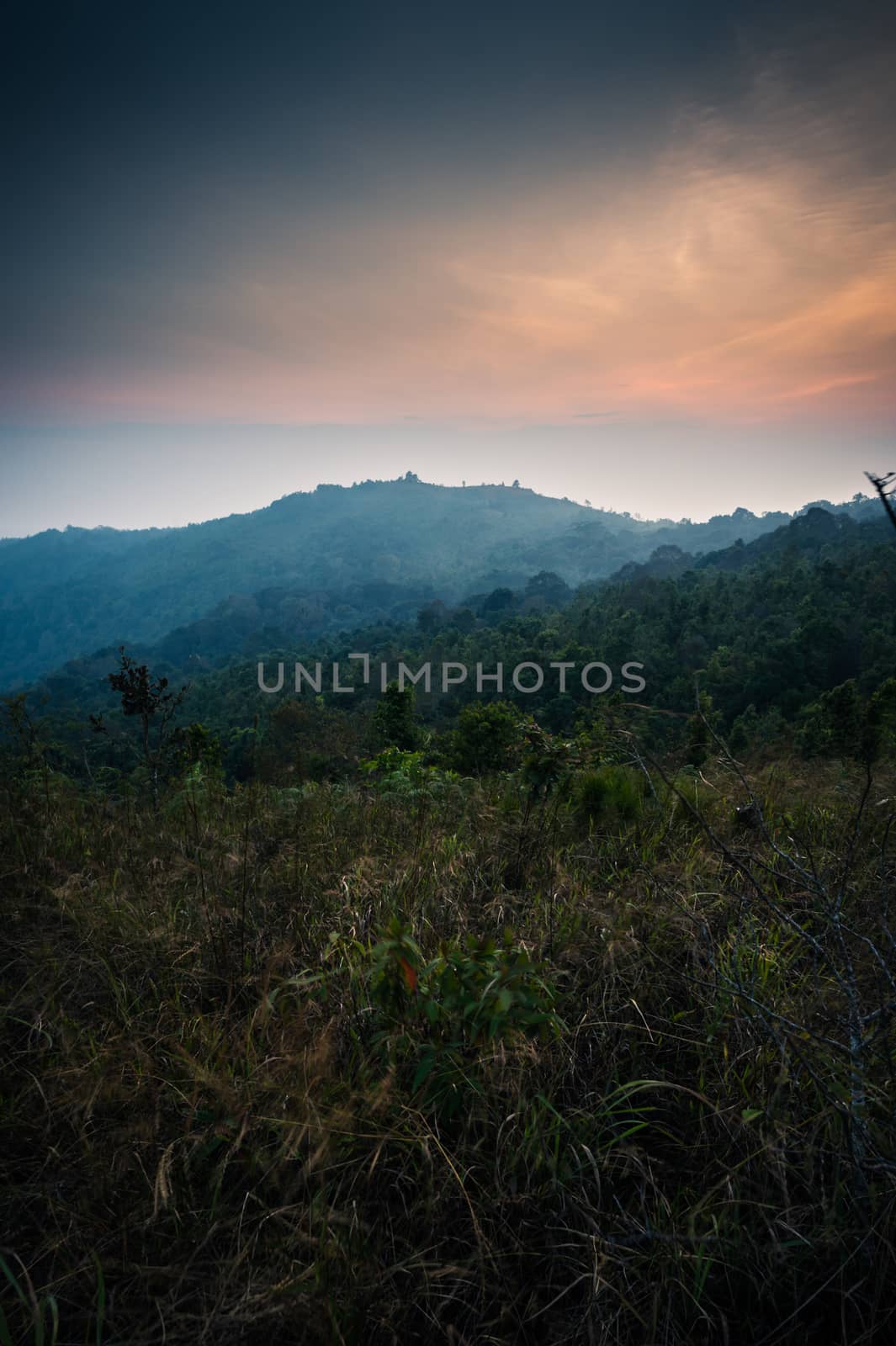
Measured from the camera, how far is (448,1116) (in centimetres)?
153

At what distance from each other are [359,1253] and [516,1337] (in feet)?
1.20

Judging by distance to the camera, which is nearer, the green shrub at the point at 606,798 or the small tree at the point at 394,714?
the green shrub at the point at 606,798

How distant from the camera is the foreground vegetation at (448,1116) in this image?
1209 millimetres

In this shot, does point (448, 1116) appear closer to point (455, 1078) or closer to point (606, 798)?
point (455, 1078)

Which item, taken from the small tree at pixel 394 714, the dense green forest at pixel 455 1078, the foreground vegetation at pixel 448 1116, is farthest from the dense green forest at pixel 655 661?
the foreground vegetation at pixel 448 1116

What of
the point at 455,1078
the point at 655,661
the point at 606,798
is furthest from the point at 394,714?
the point at 655,661

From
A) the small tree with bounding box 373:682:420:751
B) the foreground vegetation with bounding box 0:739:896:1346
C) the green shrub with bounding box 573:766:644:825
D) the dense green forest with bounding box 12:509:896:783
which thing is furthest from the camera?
the dense green forest with bounding box 12:509:896:783

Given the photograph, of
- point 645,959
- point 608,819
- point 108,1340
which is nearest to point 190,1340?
point 108,1340

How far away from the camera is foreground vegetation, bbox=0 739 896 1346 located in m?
1.21

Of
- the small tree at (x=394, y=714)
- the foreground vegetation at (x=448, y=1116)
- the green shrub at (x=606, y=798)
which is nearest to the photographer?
the foreground vegetation at (x=448, y=1116)

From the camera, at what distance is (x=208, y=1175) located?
4.81ft

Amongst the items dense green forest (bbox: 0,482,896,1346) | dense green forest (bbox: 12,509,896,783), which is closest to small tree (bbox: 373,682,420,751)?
dense green forest (bbox: 12,509,896,783)

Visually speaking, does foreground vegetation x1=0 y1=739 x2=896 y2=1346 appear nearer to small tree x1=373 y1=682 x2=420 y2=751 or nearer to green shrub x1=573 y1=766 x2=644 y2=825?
green shrub x1=573 y1=766 x2=644 y2=825

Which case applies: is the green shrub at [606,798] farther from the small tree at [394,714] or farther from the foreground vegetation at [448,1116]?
the small tree at [394,714]
